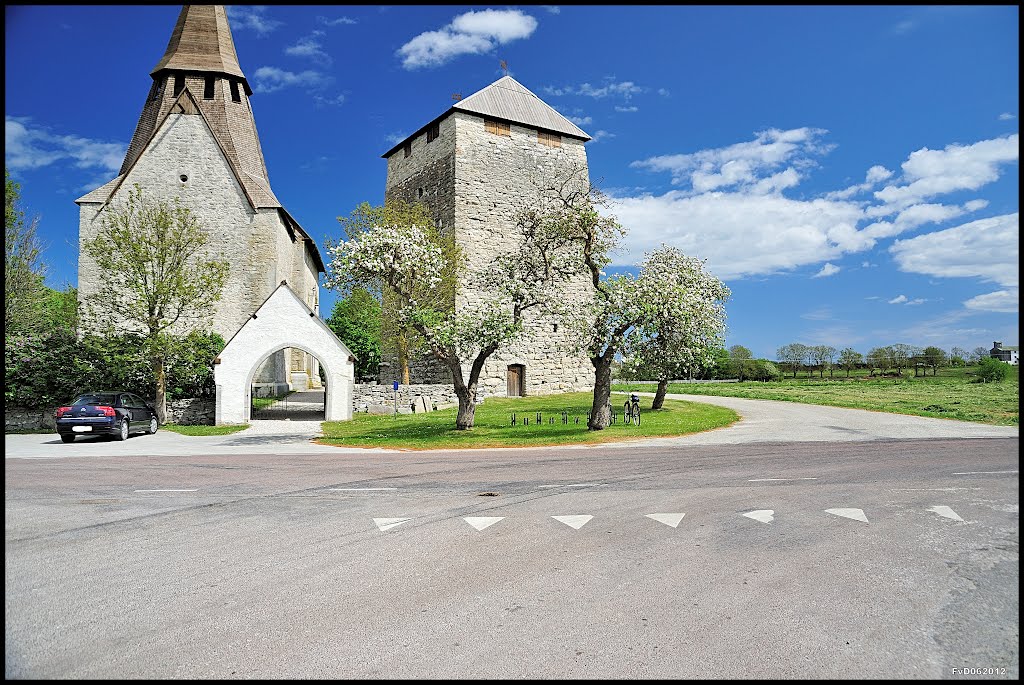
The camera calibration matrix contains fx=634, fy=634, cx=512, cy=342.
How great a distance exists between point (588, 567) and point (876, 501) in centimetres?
536

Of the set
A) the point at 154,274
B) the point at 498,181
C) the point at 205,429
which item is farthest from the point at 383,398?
the point at 498,181

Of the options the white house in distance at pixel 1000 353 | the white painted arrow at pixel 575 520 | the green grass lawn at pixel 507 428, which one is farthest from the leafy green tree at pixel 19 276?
the white house in distance at pixel 1000 353

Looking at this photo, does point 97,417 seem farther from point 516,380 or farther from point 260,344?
point 516,380

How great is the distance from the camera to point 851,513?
327 inches

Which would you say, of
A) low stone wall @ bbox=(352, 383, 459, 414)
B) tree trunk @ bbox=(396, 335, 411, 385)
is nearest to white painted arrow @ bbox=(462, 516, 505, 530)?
low stone wall @ bbox=(352, 383, 459, 414)

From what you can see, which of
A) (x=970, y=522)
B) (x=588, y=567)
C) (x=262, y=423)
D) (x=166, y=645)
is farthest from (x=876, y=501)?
(x=262, y=423)

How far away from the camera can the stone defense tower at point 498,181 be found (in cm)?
3822

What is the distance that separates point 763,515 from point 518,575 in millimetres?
3957

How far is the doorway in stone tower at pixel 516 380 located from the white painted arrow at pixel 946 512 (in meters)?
30.6

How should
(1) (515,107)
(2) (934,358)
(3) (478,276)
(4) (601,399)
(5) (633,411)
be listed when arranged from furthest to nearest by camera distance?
(2) (934,358) < (1) (515,107) < (5) (633,411) < (3) (478,276) < (4) (601,399)

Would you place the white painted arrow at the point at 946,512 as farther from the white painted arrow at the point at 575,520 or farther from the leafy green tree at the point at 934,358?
the leafy green tree at the point at 934,358

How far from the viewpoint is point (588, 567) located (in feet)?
20.1

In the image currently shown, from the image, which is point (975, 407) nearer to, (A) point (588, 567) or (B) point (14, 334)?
(A) point (588, 567)

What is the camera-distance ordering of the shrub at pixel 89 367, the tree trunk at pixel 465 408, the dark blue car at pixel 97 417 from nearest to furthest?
the dark blue car at pixel 97 417 → the tree trunk at pixel 465 408 → the shrub at pixel 89 367
